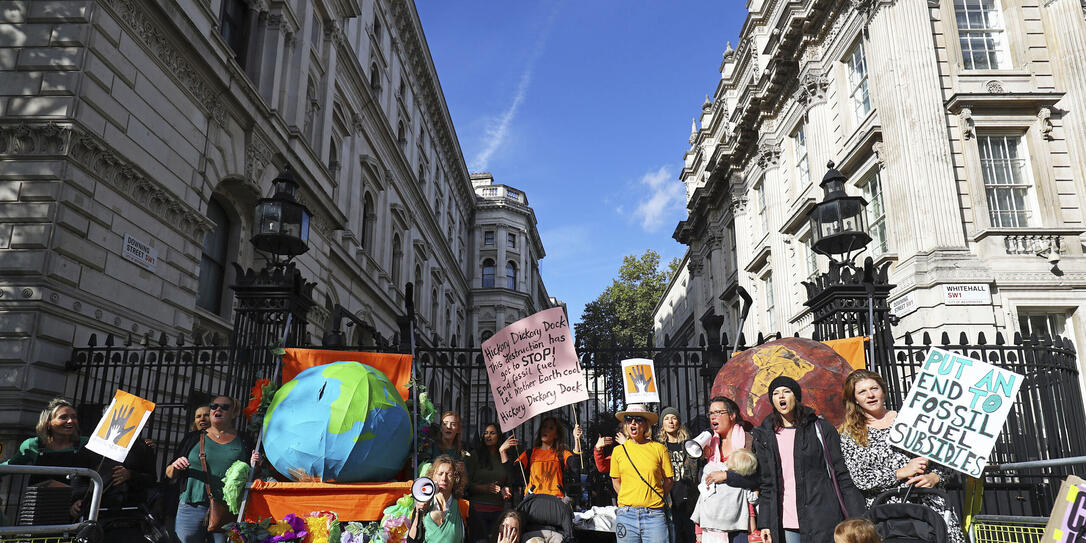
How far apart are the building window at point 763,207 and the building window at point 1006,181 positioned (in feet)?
37.1

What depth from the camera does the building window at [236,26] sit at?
53.3 feet

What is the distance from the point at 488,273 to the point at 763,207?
34029mm

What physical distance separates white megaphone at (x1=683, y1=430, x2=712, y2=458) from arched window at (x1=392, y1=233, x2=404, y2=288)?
25.4 m

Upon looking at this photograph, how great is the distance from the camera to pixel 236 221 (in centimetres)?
1552

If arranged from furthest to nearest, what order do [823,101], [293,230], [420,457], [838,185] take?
1. [823,101]
2. [838,185]
3. [293,230]
4. [420,457]

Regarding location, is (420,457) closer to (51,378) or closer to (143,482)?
(143,482)

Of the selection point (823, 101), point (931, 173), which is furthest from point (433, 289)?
point (931, 173)

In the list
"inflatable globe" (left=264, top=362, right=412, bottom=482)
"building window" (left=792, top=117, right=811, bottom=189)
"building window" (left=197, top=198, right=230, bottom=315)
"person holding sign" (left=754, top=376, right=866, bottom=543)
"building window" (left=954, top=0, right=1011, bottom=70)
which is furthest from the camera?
"building window" (left=792, top=117, right=811, bottom=189)

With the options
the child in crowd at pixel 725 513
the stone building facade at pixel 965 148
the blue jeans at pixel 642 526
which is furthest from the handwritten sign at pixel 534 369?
the stone building facade at pixel 965 148

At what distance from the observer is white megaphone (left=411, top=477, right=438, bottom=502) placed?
195 inches

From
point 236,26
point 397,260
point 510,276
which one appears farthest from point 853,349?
point 510,276

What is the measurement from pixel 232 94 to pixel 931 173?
1572 centimetres

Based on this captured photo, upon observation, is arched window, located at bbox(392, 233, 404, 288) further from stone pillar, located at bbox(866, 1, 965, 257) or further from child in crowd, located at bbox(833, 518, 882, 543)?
A: child in crowd, located at bbox(833, 518, 882, 543)

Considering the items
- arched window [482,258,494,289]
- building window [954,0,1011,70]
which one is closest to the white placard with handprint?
building window [954,0,1011,70]
